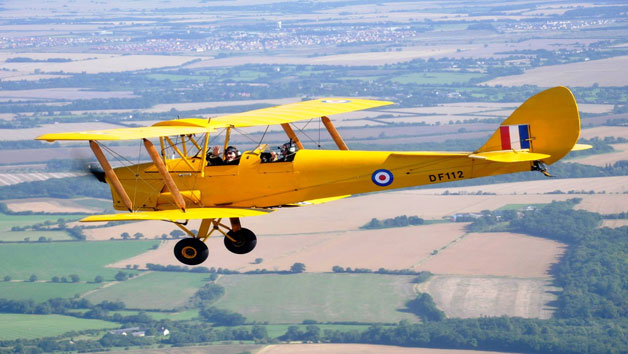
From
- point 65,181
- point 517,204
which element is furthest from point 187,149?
point 65,181

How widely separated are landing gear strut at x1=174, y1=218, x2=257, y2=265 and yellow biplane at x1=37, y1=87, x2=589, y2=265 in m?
0.02

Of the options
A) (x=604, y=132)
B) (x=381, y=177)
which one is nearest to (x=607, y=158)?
(x=604, y=132)

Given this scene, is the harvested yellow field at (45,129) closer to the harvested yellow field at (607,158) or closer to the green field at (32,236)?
the green field at (32,236)

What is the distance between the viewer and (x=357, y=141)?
135m

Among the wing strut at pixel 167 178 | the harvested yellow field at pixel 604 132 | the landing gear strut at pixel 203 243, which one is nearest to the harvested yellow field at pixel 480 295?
the harvested yellow field at pixel 604 132

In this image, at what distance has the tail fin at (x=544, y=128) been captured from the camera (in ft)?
82.5

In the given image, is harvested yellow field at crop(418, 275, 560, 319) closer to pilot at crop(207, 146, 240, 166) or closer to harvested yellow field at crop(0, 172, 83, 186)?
harvested yellow field at crop(0, 172, 83, 186)

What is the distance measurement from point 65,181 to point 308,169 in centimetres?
11407

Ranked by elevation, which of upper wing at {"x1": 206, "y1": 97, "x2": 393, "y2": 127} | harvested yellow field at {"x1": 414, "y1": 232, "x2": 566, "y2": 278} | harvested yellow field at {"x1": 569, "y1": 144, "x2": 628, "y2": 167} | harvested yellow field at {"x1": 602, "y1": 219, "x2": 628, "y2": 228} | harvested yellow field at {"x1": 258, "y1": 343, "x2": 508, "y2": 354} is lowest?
harvested yellow field at {"x1": 258, "y1": 343, "x2": 508, "y2": 354}

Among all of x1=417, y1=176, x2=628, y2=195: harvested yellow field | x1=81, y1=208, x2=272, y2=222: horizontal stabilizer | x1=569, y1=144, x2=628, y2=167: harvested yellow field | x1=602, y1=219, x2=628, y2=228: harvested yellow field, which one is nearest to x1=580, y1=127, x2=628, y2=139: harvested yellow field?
x1=569, y1=144, x2=628, y2=167: harvested yellow field

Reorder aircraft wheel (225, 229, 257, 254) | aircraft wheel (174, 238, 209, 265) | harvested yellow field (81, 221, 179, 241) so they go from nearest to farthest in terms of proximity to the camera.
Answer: aircraft wheel (174, 238, 209, 265)
aircraft wheel (225, 229, 257, 254)
harvested yellow field (81, 221, 179, 241)

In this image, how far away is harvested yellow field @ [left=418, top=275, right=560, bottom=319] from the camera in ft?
356

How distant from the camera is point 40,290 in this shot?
110 m

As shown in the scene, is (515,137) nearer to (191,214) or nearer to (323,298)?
(191,214)
